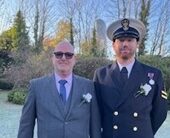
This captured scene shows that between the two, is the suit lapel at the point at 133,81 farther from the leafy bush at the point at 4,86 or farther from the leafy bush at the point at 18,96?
the leafy bush at the point at 4,86

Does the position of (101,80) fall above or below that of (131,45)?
below

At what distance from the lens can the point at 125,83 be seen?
359 cm

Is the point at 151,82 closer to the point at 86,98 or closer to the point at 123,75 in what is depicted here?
the point at 123,75

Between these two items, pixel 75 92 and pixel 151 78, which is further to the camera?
pixel 151 78

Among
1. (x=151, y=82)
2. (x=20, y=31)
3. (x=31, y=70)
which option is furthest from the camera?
(x=20, y=31)

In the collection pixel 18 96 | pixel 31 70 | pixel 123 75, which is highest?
pixel 123 75

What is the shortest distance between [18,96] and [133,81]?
12212mm

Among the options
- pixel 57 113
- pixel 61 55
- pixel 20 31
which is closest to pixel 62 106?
pixel 57 113

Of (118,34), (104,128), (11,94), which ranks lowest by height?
(11,94)

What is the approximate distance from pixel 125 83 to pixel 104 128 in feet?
1.43

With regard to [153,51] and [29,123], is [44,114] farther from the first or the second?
[153,51]

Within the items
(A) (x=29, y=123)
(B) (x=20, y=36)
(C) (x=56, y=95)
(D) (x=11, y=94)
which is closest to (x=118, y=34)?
(C) (x=56, y=95)

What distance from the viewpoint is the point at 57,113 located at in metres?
3.40

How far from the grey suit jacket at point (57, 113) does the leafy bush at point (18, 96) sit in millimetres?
11824
